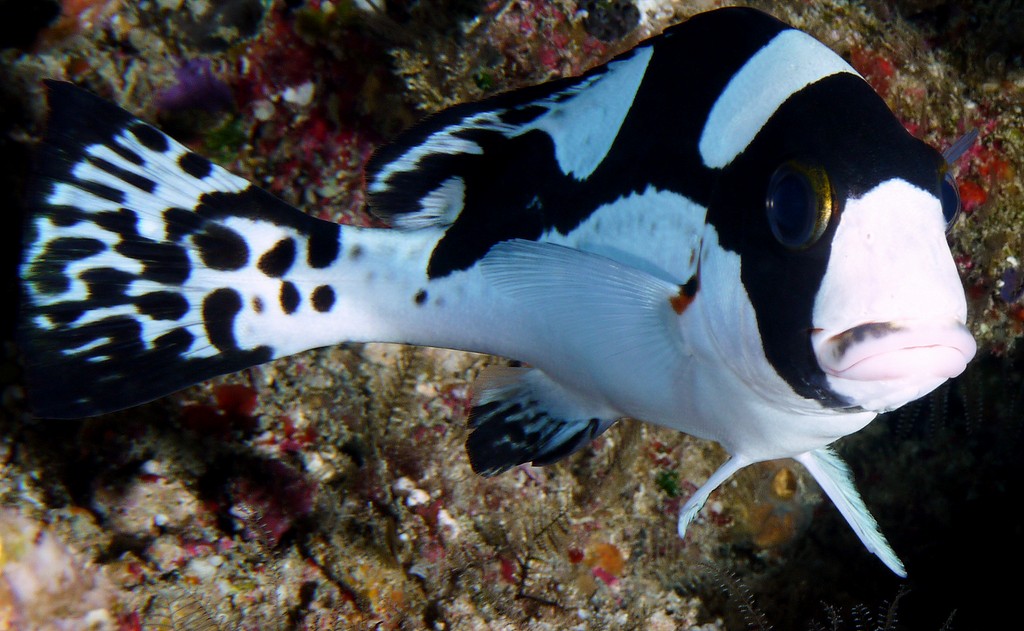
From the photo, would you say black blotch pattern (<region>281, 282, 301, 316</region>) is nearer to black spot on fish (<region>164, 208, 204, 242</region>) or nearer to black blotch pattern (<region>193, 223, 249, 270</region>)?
black blotch pattern (<region>193, 223, 249, 270</region>)

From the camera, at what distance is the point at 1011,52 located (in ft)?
8.90

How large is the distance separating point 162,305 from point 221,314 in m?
0.17

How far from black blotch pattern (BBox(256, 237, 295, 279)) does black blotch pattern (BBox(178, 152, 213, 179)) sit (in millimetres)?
305

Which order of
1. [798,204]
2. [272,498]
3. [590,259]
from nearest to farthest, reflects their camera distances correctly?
[798,204] → [590,259] → [272,498]

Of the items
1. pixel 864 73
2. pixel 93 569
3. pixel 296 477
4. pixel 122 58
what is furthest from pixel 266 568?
pixel 864 73

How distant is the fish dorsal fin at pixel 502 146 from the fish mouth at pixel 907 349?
2.74 feet

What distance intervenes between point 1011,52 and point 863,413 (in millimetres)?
2066

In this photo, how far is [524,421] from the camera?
2148mm

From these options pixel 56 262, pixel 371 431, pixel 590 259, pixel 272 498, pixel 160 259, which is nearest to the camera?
pixel 590 259

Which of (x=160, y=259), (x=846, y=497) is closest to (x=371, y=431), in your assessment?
(x=160, y=259)

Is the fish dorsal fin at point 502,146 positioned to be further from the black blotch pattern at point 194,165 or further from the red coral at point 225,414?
the red coral at point 225,414

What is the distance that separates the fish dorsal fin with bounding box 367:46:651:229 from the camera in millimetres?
1843

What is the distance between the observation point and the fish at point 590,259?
1.35m

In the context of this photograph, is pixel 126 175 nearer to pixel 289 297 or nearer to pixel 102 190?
pixel 102 190
